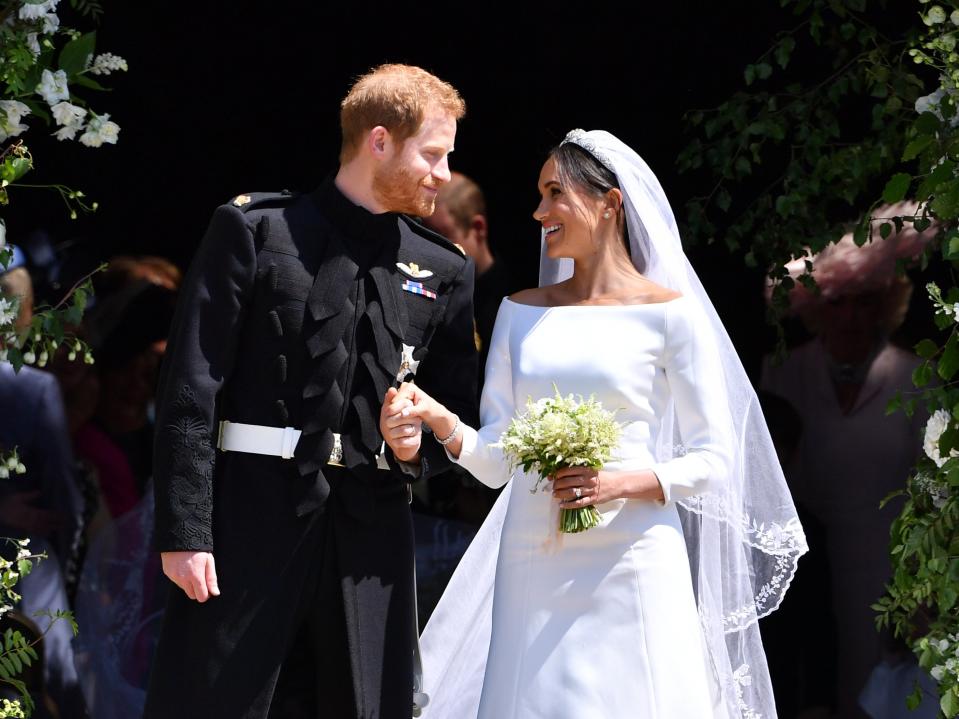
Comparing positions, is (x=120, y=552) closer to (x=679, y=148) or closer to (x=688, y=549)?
(x=688, y=549)

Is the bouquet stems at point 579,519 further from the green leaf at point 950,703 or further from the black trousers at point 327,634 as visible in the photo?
the green leaf at point 950,703

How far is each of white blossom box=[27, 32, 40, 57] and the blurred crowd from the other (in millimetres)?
1581

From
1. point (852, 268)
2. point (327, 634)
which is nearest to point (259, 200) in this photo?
point (327, 634)

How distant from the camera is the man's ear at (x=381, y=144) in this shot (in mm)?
3629

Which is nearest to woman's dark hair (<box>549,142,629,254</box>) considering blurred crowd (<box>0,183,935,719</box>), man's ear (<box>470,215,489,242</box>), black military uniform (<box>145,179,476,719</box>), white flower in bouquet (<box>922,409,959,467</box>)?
black military uniform (<box>145,179,476,719</box>)

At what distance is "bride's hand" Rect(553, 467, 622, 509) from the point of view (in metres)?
3.46

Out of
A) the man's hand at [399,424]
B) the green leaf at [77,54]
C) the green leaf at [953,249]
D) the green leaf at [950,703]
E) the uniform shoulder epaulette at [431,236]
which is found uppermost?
the green leaf at [77,54]

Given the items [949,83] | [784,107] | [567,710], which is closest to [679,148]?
[784,107]

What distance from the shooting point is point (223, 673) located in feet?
11.0

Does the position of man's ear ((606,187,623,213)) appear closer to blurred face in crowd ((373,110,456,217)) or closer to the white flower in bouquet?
blurred face in crowd ((373,110,456,217))

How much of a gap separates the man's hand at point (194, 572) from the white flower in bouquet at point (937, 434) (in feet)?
6.26

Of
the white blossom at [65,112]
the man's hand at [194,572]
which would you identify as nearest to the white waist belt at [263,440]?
the man's hand at [194,572]

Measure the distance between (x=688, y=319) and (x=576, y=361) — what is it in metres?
0.31

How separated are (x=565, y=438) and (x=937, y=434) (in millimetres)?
1101
